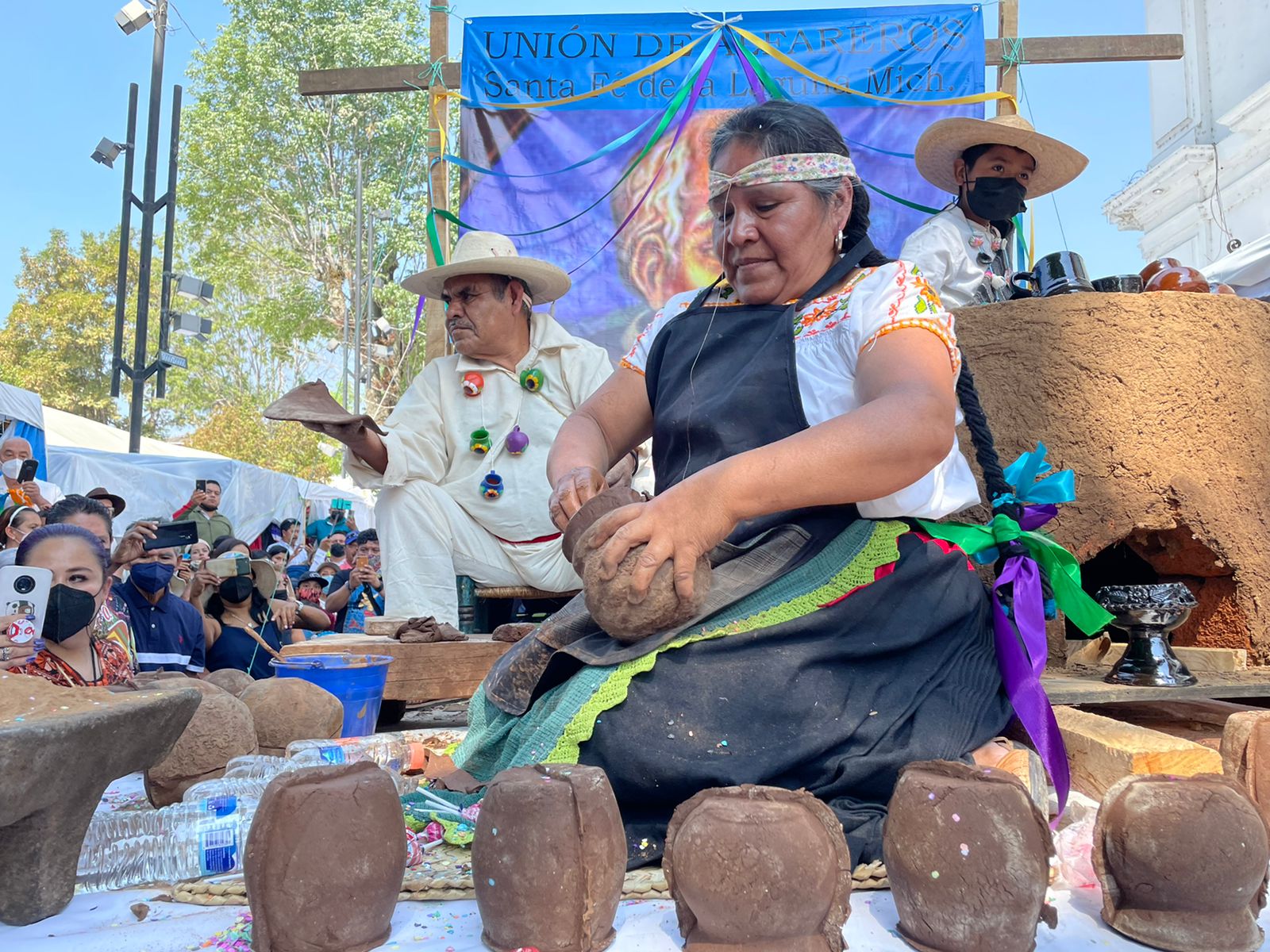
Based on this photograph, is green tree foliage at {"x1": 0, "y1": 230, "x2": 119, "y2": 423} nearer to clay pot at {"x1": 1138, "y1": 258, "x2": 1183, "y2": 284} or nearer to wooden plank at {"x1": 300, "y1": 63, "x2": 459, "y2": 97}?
wooden plank at {"x1": 300, "y1": 63, "x2": 459, "y2": 97}

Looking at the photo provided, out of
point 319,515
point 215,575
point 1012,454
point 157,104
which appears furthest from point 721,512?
point 319,515

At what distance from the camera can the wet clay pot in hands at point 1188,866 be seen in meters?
1.28

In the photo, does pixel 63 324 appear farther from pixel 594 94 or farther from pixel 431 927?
pixel 431 927

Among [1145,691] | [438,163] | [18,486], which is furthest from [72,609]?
[18,486]

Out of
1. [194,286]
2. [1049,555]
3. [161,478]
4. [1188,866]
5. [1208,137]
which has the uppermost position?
[1208,137]

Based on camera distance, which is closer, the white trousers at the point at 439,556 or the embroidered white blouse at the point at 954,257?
the embroidered white blouse at the point at 954,257

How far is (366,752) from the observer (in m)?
2.30

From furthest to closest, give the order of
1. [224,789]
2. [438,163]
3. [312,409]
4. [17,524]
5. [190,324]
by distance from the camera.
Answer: [190,324] < [438,163] < [17,524] < [312,409] < [224,789]

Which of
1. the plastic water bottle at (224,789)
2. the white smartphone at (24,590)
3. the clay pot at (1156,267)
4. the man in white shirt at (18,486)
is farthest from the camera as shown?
the man in white shirt at (18,486)

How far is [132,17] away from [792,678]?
1204 centimetres

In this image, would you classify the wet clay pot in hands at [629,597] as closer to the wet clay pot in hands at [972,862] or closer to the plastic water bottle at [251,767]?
the wet clay pot in hands at [972,862]

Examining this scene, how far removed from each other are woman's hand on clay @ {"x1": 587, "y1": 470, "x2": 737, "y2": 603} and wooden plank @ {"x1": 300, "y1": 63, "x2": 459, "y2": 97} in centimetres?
412

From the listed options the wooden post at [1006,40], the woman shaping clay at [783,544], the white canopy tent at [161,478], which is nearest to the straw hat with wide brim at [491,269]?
the woman shaping clay at [783,544]

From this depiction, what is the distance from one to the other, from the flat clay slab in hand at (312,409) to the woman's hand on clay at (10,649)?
1.25 metres
